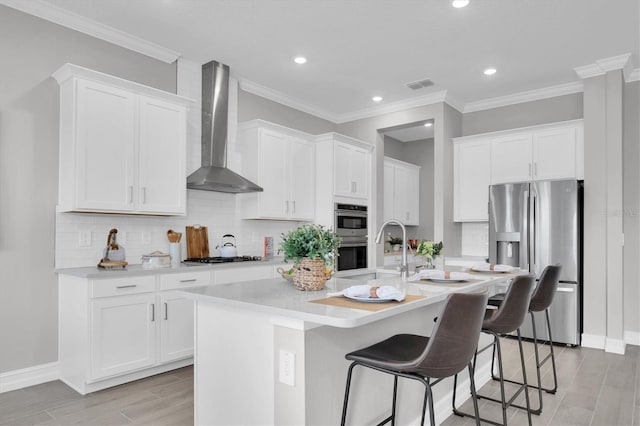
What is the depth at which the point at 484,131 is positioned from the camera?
5.71 m

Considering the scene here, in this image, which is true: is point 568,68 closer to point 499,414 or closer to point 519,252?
point 519,252

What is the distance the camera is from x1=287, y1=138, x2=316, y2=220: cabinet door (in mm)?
5152

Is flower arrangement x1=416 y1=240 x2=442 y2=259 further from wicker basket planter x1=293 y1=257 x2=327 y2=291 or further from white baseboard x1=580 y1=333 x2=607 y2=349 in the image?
white baseboard x1=580 y1=333 x2=607 y2=349

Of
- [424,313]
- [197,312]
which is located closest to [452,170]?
[424,313]

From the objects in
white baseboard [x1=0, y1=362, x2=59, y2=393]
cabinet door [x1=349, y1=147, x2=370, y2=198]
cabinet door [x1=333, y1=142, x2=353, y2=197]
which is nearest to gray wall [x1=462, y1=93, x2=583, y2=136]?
cabinet door [x1=349, y1=147, x2=370, y2=198]

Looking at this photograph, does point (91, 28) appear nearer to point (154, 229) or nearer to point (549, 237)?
point (154, 229)

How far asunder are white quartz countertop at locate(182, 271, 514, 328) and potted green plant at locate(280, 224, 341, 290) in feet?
0.19

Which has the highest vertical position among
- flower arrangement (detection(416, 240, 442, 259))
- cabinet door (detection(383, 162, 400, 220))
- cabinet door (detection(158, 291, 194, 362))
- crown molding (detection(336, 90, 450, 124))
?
crown molding (detection(336, 90, 450, 124))

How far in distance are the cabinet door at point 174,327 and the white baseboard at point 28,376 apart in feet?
2.74

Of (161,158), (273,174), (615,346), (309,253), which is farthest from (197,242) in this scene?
(615,346)

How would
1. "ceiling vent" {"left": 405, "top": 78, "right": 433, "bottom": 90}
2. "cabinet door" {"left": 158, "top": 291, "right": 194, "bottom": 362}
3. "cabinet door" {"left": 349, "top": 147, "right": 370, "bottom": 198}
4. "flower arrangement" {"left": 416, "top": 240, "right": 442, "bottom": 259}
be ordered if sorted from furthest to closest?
1. "cabinet door" {"left": 349, "top": 147, "right": 370, "bottom": 198}
2. "ceiling vent" {"left": 405, "top": 78, "right": 433, "bottom": 90}
3. "cabinet door" {"left": 158, "top": 291, "right": 194, "bottom": 362}
4. "flower arrangement" {"left": 416, "top": 240, "right": 442, "bottom": 259}

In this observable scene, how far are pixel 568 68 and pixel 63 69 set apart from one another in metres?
4.82

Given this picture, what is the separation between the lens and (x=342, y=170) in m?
5.44

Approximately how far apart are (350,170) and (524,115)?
2293 mm
